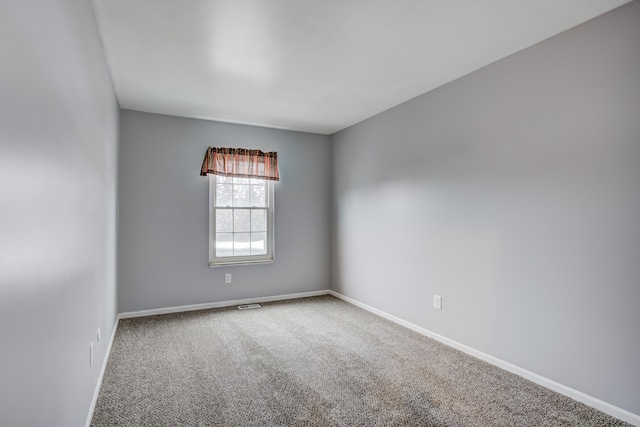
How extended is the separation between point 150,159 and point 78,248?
2767 mm

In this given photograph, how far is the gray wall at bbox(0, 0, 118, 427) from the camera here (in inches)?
36.6

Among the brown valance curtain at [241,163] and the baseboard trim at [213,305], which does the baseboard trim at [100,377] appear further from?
the brown valance curtain at [241,163]

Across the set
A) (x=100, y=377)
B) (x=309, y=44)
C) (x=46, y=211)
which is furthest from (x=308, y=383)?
(x=309, y=44)

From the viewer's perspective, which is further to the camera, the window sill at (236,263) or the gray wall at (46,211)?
the window sill at (236,263)

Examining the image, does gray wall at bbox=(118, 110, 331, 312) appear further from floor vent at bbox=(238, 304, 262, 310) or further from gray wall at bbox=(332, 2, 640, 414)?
gray wall at bbox=(332, 2, 640, 414)

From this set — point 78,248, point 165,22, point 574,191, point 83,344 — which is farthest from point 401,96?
point 83,344

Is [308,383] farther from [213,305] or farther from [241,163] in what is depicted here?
[241,163]

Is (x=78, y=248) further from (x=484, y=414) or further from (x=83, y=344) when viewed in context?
(x=484, y=414)

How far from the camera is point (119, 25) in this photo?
2.44 m

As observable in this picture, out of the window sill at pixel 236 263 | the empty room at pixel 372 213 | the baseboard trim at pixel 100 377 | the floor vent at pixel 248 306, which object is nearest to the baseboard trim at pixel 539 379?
the empty room at pixel 372 213

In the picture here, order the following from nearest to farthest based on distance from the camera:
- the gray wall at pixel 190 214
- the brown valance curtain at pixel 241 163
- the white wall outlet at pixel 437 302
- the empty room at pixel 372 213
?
the empty room at pixel 372 213 → the white wall outlet at pixel 437 302 → the gray wall at pixel 190 214 → the brown valance curtain at pixel 241 163

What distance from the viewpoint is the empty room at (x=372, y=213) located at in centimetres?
139

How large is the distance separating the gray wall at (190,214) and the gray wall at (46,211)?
2.10 meters

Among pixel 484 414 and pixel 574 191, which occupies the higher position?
pixel 574 191
